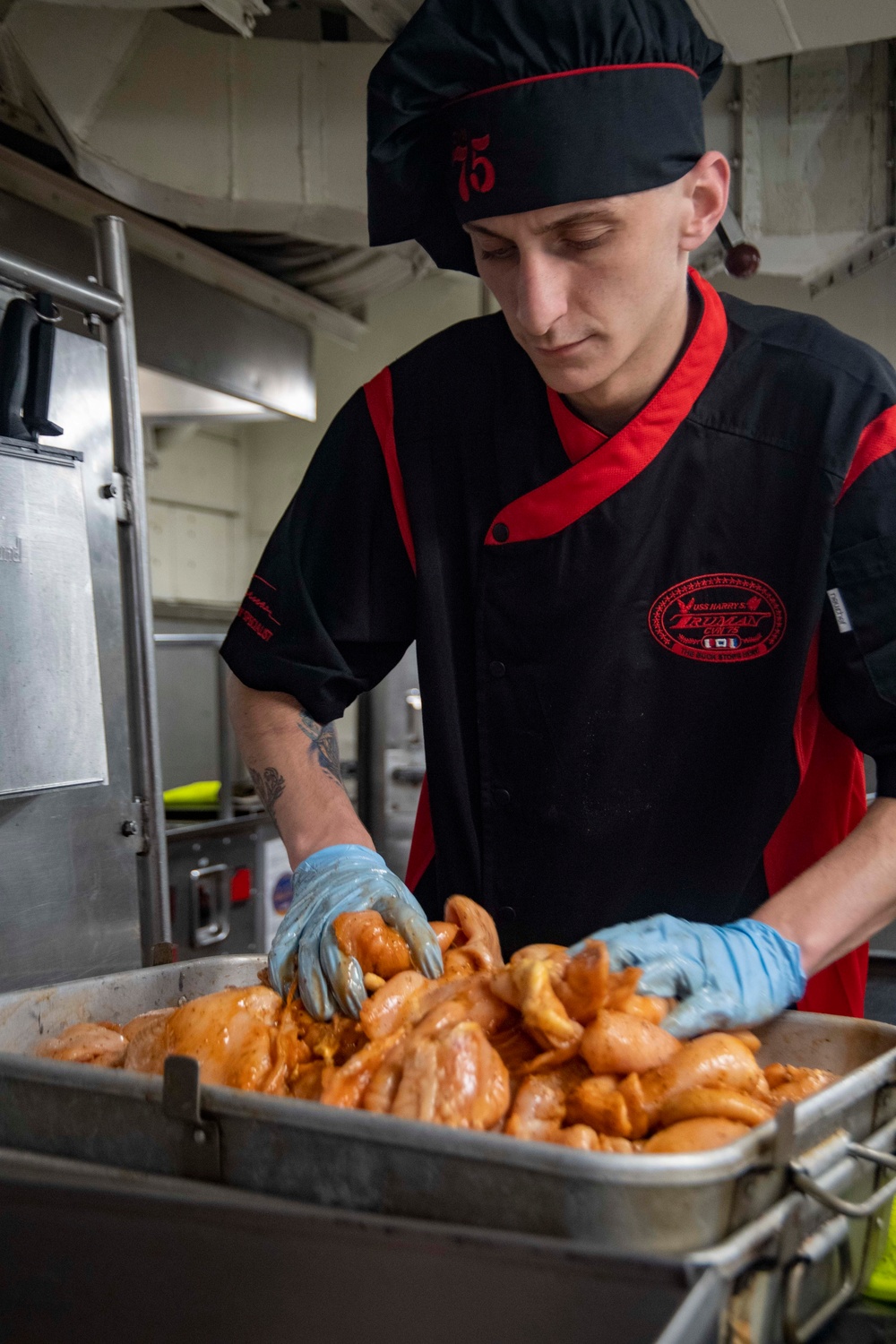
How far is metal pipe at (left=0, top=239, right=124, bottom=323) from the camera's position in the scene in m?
2.06

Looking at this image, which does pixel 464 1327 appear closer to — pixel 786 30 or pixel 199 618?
pixel 786 30

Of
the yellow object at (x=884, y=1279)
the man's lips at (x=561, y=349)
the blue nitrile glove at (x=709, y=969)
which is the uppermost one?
the man's lips at (x=561, y=349)

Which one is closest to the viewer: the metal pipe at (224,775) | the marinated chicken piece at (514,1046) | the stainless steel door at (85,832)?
the marinated chicken piece at (514,1046)

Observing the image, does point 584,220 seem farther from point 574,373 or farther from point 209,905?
point 209,905

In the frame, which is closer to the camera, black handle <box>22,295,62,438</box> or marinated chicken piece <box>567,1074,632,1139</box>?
marinated chicken piece <box>567,1074,632,1139</box>

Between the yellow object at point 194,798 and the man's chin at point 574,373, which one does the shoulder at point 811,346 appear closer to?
the man's chin at point 574,373

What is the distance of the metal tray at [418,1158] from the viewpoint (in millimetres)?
680

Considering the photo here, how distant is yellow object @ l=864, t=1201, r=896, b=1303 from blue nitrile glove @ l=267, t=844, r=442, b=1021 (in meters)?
0.46

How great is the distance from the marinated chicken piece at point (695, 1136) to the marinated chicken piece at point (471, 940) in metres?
0.31

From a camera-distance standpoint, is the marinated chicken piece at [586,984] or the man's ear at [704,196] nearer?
the marinated chicken piece at [586,984]

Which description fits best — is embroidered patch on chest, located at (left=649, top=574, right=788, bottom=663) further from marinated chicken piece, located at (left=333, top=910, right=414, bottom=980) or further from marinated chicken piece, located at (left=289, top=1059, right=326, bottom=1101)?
marinated chicken piece, located at (left=289, top=1059, right=326, bottom=1101)

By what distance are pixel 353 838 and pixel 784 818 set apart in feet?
1.89

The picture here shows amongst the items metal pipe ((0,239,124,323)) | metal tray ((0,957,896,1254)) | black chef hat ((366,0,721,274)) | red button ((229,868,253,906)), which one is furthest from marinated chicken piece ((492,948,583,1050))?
red button ((229,868,253,906))

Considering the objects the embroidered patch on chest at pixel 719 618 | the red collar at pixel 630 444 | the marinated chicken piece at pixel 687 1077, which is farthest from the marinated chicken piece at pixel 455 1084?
the red collar at pixel 630 444
